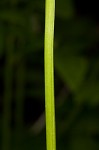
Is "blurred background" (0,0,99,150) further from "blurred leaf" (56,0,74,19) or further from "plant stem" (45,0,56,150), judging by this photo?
"plant stem" (45,0,56,150)

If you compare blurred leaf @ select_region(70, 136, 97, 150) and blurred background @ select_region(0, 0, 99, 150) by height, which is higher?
blurred background @ select_region(0, 0, 99, 150)

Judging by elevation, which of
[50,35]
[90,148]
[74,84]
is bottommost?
[90,148]

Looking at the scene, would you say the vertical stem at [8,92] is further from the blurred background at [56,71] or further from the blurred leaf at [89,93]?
the blurred leaf at [89,93]

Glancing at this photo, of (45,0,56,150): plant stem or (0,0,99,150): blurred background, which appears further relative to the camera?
(0,0,99,150): blurred background

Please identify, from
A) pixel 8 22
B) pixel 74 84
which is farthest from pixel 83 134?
pixel 8 22

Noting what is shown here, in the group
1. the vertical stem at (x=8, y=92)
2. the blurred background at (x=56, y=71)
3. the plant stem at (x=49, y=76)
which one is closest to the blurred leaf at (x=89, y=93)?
the blurred background at (x=56, y=71)

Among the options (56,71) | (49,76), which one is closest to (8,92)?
(56,71)

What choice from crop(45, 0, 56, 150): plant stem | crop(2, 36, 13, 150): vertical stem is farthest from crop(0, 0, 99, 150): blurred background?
crop(45, 0, 56, 150): plant stem

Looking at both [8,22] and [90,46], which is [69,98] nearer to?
[90,46]
